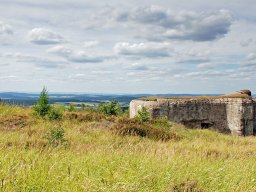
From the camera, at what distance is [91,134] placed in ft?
48.6

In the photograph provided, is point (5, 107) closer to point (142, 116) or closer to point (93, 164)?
point (142, 116)

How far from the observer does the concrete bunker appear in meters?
30.7

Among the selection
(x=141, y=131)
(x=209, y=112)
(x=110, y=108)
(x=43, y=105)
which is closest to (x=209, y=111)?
(x=209, y=112)

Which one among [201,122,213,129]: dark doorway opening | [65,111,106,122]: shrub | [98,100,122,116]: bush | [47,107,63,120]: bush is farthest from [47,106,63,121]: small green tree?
[201,122,213,129]: dark doorway opening

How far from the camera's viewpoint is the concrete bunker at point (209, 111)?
30.7m

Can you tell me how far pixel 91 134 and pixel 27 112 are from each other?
6.06 meters

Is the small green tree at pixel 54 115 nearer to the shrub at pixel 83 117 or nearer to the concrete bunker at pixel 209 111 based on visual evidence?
the shrub at pixel 83 117

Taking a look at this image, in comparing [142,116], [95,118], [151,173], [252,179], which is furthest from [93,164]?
[142,116]

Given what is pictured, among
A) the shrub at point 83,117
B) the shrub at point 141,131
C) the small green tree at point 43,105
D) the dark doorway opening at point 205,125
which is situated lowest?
the dark doorway opening at point 205,125

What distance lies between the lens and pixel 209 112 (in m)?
32.4

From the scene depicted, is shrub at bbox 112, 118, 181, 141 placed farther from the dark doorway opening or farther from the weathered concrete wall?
the dark doorway opening

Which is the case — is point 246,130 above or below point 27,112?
below

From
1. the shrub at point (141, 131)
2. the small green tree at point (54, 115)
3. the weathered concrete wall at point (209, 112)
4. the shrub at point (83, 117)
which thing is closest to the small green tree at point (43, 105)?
the small green tree at point (54, 115)

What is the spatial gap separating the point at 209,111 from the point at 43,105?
17222 millimetres
